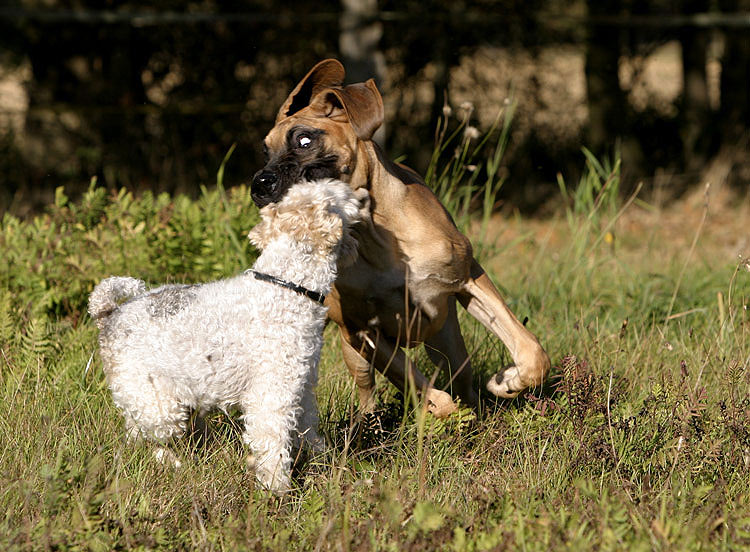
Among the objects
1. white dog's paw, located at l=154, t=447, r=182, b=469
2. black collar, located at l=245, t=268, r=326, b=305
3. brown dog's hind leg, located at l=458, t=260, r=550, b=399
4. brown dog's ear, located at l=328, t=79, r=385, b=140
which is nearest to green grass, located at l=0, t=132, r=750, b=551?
white dog's paw, located at l=154, t=447, r=182, b=469

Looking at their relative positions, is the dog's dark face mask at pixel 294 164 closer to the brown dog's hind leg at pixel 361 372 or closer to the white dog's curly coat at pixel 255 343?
the white dog's curly coat at pixel 255 343

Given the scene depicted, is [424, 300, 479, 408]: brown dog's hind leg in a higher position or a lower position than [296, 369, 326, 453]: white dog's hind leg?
lower

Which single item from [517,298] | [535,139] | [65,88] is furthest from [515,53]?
[517,298]

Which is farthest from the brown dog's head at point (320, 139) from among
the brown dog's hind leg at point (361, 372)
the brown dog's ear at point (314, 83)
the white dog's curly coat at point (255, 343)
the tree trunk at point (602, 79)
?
the tree trunk at point (602, 79)

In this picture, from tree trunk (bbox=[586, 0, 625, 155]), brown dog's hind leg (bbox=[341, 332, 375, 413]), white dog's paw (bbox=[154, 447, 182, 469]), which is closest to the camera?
white dog's paw (bbox=[154, 447, 182, 469])

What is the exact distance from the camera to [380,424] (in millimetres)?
3883

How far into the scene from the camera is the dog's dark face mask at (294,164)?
397cm

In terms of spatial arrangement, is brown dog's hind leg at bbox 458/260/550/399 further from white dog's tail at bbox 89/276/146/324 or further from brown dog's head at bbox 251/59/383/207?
Result: white dog's tail at bbox 89/276/146/324

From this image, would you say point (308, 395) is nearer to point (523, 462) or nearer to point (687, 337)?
point (523, 462)

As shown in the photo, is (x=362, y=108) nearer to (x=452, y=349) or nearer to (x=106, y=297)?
(x=452, y=349)

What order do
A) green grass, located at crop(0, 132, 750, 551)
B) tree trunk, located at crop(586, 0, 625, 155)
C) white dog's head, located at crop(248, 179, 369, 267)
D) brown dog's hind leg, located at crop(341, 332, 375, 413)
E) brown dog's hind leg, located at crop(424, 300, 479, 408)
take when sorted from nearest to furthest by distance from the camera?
green grass, located at crop(0, 132, 750, 551) < white dog's head, located at crop(248, 179, 369, 267) < brown dog's hind leg, located at crop(341, 332, 375, 413) < brown dog's hind leg, located at crop(424, 300, 479, 408) < tree trunk, located at crop(586, 0, 625, 155)

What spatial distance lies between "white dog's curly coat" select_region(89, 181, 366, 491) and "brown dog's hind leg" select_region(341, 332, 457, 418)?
684 millimetres

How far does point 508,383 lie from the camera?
13.3 feet

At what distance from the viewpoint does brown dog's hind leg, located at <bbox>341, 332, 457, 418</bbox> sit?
3.98m
